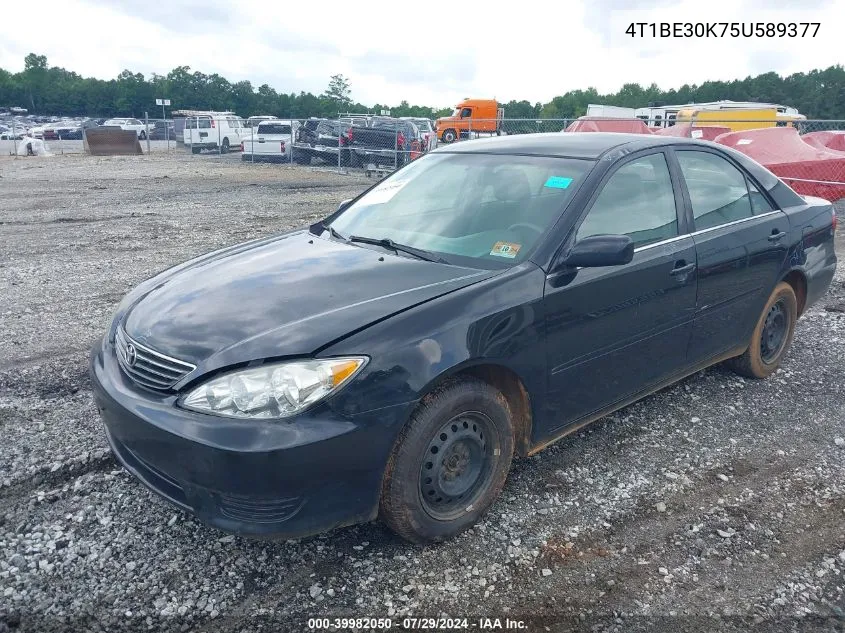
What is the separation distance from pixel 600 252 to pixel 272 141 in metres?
25.3

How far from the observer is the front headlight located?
8.19 ft

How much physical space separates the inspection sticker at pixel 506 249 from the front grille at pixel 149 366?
1467 millimetres

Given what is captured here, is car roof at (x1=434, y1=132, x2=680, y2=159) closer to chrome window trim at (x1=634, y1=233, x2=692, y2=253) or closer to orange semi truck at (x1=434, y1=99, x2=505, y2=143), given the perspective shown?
chrome window trim at (x1=634, y1=233, x2=692, y2=253)

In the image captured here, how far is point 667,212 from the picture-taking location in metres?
3.84

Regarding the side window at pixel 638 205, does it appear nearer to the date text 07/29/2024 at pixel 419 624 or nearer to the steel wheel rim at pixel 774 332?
the steel wheel rim at pixel 774 332

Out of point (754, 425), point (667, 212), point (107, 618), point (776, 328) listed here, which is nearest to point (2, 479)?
point (107, 618)

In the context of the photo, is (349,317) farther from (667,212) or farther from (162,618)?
(667,212)

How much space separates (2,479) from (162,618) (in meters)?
1.45

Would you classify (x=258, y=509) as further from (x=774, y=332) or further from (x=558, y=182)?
(x=774, y=332)

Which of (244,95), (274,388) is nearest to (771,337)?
(274,388)

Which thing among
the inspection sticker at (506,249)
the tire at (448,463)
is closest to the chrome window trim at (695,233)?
the inspection sticker at (506,249)

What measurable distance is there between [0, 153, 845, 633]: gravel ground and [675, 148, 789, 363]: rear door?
1.85 feet

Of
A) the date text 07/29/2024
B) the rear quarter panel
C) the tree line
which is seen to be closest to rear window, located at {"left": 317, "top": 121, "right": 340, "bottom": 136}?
the rear quarter panel

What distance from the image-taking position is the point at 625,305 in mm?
3465
